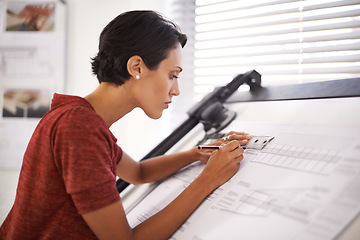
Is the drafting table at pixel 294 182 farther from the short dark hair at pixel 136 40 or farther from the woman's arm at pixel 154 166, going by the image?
the short dark hair at pixel 136 40

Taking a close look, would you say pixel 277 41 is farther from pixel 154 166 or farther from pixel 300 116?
pixel 154 166

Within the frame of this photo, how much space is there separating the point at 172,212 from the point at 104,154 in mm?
194

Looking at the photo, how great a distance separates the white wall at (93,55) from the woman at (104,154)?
62 centimetres

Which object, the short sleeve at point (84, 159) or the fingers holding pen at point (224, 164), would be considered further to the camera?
the fingers holding pen at point (224, 164)

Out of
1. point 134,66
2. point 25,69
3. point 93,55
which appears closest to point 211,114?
point 134,66

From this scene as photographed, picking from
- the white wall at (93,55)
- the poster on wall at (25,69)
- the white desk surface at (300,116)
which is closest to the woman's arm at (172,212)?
the white desk surface at (300,116)

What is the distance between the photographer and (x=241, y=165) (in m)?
0.69

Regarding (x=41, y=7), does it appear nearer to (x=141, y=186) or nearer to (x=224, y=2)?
(x=224, y=2)

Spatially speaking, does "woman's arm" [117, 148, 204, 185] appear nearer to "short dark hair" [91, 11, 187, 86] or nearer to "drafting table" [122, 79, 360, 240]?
"drafting table" [122, 79, 360, 240]

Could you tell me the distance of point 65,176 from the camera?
1.89ft

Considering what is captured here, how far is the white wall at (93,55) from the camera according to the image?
1.43 meters

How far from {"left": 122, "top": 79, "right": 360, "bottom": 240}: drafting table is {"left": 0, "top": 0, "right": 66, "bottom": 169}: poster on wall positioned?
39.8 inches

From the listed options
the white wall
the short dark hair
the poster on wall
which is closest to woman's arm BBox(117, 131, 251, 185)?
the short dark hair

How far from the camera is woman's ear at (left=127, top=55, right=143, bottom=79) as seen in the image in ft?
2.34
